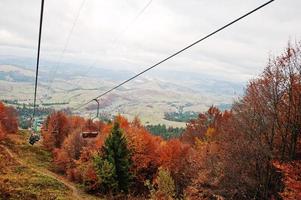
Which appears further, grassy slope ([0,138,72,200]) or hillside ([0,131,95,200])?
hillside ([0,131,95,200])

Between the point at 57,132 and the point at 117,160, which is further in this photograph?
the point at 57,132

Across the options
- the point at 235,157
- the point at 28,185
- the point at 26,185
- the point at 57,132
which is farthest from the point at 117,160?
the point at 57,132

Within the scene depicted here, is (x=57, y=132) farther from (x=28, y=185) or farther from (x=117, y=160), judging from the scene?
(x=28, y=185)

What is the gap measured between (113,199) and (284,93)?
29.4 metres

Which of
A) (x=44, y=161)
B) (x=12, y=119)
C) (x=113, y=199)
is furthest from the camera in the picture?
(x=12, y=119)

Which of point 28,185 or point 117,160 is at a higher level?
point 117,160

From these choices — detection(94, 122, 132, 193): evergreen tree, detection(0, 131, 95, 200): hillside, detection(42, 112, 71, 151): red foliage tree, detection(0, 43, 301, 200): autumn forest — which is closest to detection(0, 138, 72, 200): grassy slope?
detection(0, 131, 95, 200): hillside

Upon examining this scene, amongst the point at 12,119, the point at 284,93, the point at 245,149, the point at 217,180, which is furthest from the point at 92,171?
the point at 12,119

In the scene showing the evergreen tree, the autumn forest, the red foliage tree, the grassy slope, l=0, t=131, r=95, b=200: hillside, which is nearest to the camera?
the autumn forest

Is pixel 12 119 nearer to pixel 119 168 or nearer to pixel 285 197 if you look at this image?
pixel 119 168

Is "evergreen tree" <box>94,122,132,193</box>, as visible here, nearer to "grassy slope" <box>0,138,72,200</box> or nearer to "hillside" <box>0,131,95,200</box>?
"hillside" <box>0,131,95,200</box>

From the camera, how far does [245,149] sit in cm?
3806

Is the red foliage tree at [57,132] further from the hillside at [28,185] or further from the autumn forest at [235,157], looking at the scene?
the hillside at [28,185]

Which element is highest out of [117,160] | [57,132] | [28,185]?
[57,132]
